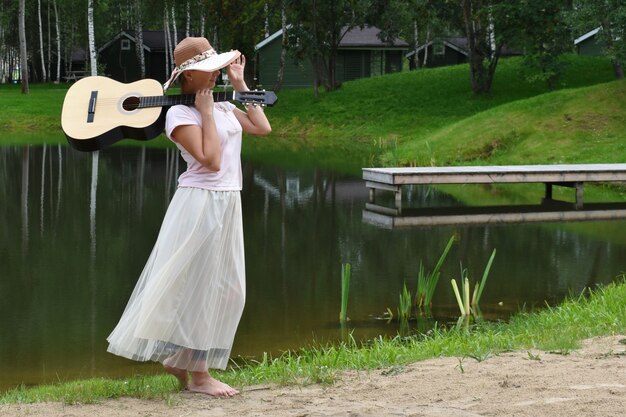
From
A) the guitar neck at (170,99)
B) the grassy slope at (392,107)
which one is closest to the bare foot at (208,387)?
the guitar neck at (170,99)

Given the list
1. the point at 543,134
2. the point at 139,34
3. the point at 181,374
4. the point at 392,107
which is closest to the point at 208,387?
the point at 181,374

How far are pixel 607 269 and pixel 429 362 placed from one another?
7.19m

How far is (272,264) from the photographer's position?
1321 centimetres

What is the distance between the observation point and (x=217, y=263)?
5.41 meters

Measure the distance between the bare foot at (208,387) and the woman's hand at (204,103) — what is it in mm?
1348

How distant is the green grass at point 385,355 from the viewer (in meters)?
5.61

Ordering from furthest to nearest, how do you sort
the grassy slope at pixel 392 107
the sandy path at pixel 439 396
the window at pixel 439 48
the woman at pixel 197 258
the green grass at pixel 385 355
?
the window at pixel 439 48, the grassy slope at pixel 392 107, the green grass at pixel 385 355, the woman at pixel 197 258, the sandy path at pixel 439 396

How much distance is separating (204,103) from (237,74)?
420mm

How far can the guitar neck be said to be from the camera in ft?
18.0

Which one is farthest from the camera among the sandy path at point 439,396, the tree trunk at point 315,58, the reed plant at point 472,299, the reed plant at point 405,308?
the tree trunk at point 315,58

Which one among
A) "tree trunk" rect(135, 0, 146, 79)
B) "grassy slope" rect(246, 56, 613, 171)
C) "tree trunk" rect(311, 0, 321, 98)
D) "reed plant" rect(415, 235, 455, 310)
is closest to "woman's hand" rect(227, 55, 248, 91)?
"reed plant" rect(415, 235, 455, 310)

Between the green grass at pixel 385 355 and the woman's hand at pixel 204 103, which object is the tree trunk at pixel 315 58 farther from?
the woman's hand at pixel 204 103

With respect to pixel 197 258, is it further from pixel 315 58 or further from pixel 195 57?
pixel 315 58

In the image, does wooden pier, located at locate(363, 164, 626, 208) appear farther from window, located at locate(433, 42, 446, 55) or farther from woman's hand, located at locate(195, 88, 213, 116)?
window, located at locate(433, 42, 446, 55)
